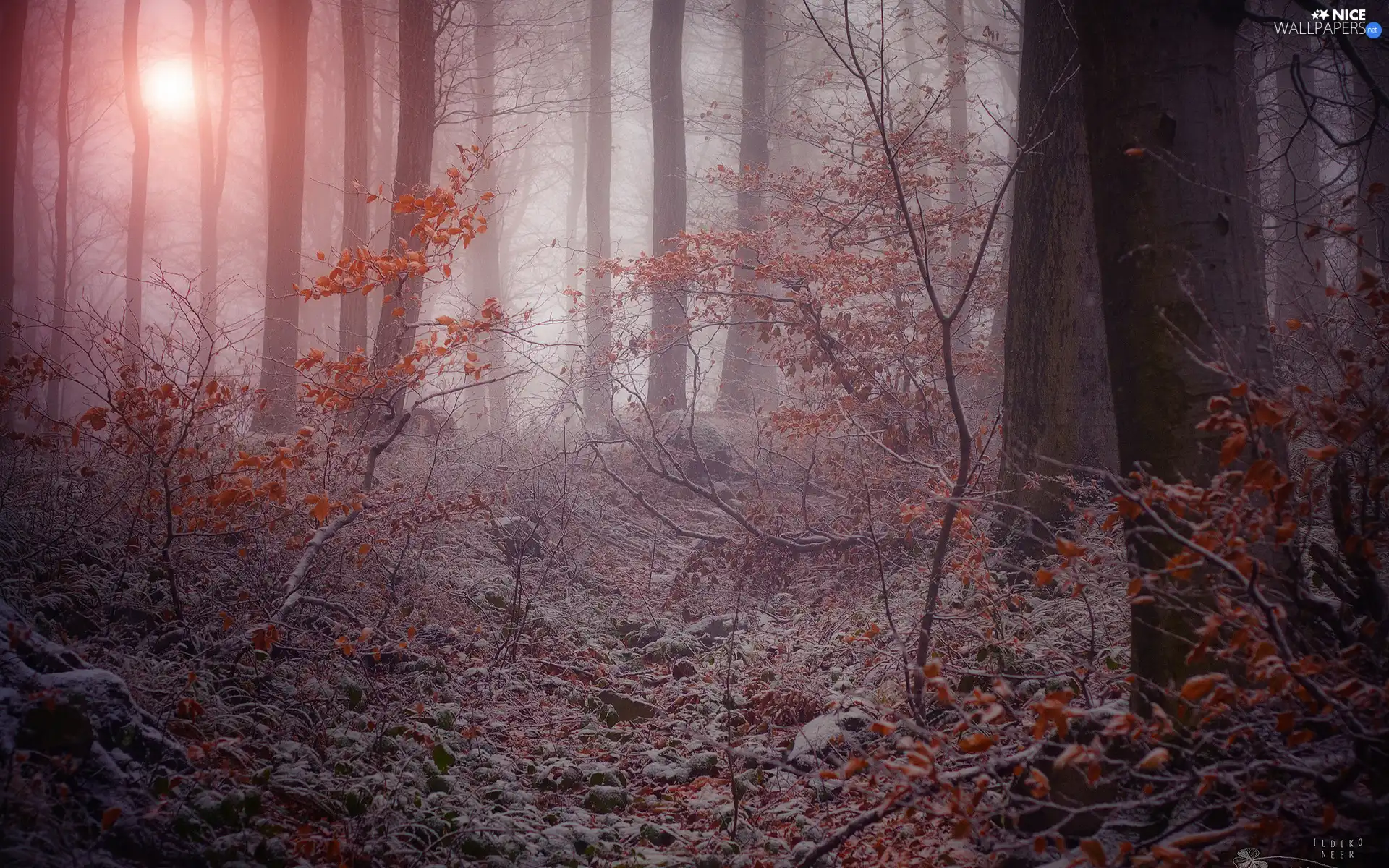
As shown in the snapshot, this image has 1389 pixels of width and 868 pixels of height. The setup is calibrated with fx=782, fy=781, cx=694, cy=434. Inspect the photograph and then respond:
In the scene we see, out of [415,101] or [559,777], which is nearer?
[559,777]

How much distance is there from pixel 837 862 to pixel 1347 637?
1.91 m

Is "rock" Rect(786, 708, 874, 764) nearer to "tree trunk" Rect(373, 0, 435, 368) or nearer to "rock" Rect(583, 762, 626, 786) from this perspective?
"rock" Rect(583, 762, 626, 786)

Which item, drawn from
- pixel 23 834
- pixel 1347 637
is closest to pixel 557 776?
pixel 23 834

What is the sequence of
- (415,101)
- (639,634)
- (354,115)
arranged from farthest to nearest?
(354,115) → (415,101) → (639,634)

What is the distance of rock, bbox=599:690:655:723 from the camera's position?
451 cm

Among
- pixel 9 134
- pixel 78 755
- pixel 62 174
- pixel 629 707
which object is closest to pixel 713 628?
pixel 629 707

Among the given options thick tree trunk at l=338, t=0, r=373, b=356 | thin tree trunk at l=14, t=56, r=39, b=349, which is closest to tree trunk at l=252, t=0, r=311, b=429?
thick tree trunk at l=338, t=0, r=373, b=356

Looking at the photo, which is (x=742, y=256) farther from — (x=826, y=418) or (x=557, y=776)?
(x=557, y=776)

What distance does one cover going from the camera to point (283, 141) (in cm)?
1065

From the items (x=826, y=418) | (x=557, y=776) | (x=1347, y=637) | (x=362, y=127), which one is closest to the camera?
(x=1347, y=637)

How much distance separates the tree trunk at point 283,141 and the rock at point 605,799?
8.82 metres

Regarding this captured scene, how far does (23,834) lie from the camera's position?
2.14 meters

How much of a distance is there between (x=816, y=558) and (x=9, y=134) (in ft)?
38.0

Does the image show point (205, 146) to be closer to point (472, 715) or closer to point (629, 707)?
point (472, 715)
